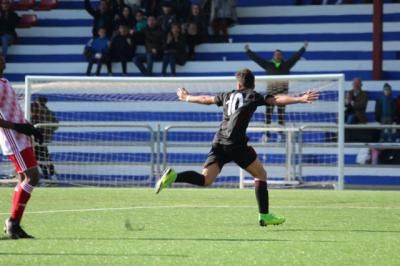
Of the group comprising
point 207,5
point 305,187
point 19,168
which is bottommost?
point 305,187

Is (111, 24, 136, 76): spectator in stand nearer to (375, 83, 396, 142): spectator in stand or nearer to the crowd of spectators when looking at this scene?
the crowd of spectators

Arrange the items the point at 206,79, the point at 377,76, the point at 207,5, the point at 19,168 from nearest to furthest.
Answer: the point at 19,168 → the point at 206,79 → the point at 377,76 → the point at 207,5

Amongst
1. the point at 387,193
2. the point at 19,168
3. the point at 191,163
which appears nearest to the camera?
the point at 19,168

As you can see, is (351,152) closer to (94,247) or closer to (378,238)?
(378,238)

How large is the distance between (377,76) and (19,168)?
16684 mm

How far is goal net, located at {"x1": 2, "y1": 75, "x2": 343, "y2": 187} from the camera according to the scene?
22250mm

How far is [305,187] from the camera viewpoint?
22.5 meters

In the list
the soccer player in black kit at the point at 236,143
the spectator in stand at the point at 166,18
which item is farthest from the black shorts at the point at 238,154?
the spectator in stand at the point at 166,18

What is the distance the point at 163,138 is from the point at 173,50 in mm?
5551

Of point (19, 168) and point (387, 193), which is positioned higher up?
point (19, 168)

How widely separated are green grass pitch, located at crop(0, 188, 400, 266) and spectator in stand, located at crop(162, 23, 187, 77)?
8.86 metres

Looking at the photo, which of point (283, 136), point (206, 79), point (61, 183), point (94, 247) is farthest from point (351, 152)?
point (94, 247)

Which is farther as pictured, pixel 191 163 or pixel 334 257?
pixel 191 163

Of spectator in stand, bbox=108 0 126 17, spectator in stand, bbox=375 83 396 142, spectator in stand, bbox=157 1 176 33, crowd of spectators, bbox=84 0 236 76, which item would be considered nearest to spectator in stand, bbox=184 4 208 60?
crowd of spectators, bbox=84 0 236 76
